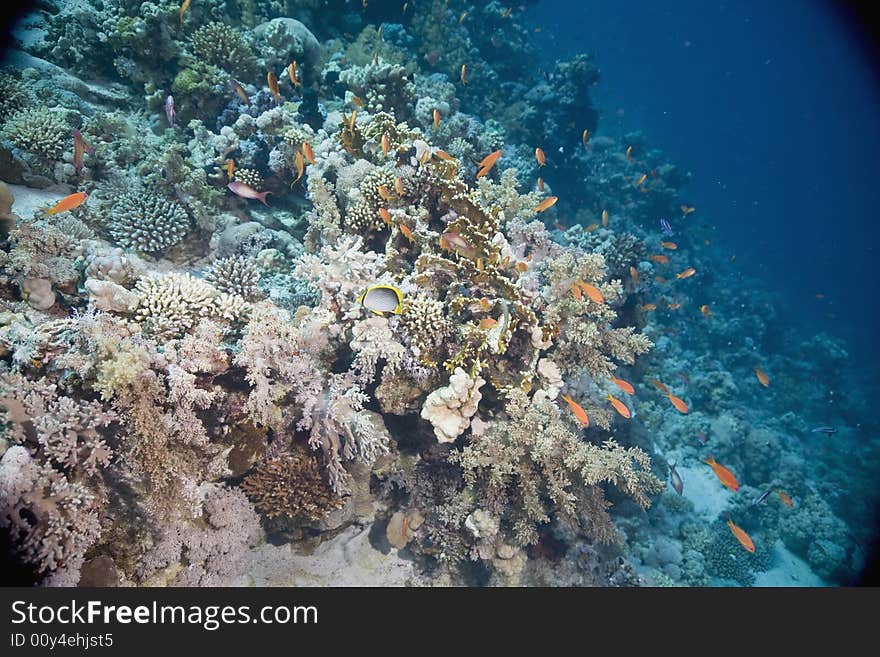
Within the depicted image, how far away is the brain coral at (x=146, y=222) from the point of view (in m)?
5.19

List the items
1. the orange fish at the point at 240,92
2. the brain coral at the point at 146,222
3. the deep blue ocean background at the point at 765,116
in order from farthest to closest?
1. the deep blue ocean background at the point at 765,116
2. the orange fish at the point at 240,92
3. the brain coral at the point at 146,222

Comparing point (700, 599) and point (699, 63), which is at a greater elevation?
point (699, 63)

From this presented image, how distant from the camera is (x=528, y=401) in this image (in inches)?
168

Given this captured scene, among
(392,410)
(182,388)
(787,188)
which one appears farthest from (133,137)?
(787,188)

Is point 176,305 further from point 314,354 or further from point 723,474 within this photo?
point 723,474

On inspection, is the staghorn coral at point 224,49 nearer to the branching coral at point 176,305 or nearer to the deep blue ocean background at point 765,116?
the branching coral at point 176,305

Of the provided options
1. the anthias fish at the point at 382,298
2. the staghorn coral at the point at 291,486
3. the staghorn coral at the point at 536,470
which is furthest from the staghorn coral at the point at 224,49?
the staghorn coral at the point at 536,470

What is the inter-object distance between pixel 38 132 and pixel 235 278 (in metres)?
4.11

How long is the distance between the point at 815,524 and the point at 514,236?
11.2 metres

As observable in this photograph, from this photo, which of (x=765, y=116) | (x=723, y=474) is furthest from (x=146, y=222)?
(x=765, y=116)

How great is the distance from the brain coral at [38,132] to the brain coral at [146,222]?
129 cm

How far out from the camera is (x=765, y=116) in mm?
97188

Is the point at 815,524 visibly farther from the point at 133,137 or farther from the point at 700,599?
the point at 133,137

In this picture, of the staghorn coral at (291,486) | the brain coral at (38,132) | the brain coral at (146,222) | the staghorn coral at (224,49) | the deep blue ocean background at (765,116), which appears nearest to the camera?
the staghorn coral at (291,486)
